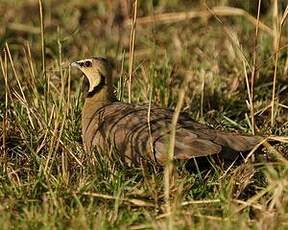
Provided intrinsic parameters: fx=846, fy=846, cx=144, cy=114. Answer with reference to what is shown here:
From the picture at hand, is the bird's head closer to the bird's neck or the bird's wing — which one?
the bird's neck

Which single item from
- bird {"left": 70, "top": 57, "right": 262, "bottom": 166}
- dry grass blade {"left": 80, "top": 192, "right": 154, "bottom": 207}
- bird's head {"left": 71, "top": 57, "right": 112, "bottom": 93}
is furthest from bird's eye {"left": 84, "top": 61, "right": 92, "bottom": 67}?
dry grass blade {"left": 80, "top": 192, "right": 154, "bottom": 207}

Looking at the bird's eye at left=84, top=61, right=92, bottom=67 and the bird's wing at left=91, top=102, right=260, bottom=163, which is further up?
the bird's eye at left=84, top=61, right=92, bottom=67

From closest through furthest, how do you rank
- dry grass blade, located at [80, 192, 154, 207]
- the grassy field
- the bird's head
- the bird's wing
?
1. the grassy field
2. dry grass blade, located at [80, 192, 154, 207]
3. the bird's wing
4. the bird's head

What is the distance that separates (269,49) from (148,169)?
8.60ft

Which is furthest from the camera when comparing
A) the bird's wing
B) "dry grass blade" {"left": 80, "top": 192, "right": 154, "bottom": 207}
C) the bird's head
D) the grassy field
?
the bird's head

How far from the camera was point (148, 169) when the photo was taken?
193 inches

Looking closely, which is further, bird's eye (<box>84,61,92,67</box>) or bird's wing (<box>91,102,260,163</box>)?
bird's eye (<box>84,61,92,67</box>)

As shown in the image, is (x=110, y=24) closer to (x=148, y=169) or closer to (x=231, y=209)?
(x=148, y=169)

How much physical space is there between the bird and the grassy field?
9 centimetres

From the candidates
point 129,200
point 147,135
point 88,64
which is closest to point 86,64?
A: point 88,64

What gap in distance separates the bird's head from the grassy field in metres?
0.14

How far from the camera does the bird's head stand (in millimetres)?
5664

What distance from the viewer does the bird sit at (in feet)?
15.9

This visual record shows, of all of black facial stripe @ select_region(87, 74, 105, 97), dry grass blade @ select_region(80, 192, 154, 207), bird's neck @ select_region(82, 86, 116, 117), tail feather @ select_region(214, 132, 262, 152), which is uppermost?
black facial stripe @ select_region(87, 74, 105, 97)
